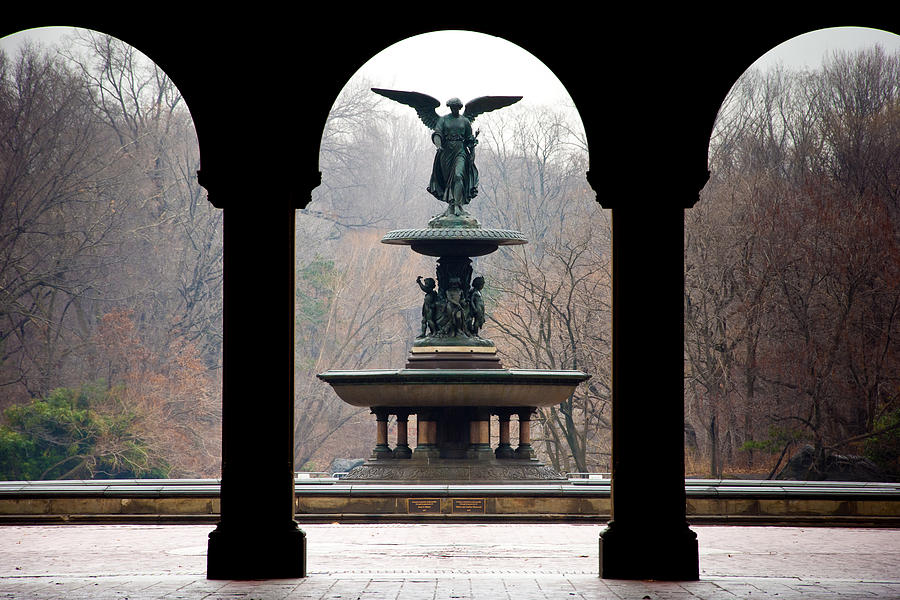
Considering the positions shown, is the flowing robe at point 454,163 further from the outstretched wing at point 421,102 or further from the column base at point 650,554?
the column base at point 650,554

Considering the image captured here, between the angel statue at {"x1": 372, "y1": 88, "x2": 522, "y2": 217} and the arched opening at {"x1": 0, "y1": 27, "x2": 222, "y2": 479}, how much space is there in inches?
490

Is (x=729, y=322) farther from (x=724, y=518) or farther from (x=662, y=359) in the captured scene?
(x=662, y=359)

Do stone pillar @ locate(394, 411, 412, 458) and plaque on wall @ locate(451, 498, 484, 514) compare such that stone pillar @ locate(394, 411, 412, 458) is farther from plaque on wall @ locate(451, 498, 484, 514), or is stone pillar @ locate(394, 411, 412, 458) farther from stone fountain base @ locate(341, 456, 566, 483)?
plaque on wall @ locate(451, 498, 484, 514)

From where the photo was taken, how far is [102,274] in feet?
118

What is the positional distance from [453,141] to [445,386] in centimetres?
441

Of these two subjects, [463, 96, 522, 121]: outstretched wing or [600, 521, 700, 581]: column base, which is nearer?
[600, 521, 700, 581]: column base

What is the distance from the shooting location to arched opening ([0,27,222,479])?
32.7 m

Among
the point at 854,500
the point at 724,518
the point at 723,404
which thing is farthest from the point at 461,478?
the point at 723,404

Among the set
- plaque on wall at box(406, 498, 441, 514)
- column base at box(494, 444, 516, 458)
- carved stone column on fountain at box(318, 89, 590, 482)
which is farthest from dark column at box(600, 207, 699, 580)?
column base at box(494, 444, 516, 458)

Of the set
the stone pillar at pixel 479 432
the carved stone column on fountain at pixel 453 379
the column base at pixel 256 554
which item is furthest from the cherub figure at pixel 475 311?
the column base at pixel 256 554

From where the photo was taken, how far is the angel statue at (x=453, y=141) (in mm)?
21047

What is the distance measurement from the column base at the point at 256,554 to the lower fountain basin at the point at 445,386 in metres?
9.29

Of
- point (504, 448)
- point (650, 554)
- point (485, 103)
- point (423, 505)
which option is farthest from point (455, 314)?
point (650, 554)

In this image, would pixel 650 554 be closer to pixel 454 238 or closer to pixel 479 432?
pixel 479 432
